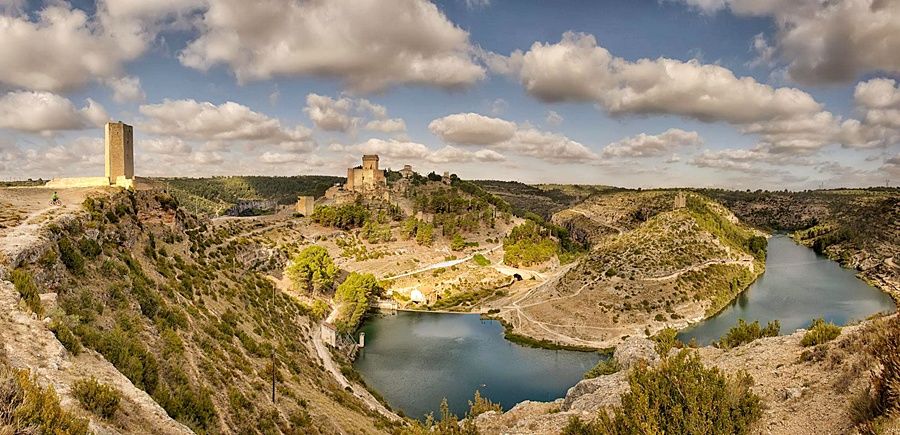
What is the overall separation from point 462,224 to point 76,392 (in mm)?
83075

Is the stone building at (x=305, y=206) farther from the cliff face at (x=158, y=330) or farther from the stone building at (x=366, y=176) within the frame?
the cliff face at (x=158, y=330)

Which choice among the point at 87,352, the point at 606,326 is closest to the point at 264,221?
the point at 606,326

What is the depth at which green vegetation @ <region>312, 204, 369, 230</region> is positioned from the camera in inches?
3334

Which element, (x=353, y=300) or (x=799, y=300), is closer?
(x=353, y=300)

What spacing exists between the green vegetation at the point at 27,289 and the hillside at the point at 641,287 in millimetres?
44243

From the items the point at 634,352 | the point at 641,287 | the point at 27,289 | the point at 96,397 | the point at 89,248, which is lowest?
the point at 641,287

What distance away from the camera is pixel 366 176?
108m

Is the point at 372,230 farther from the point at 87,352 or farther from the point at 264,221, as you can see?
the point at 87,352

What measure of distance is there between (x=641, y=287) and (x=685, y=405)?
50.0m

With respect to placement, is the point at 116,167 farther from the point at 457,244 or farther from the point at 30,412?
the point at 457,244

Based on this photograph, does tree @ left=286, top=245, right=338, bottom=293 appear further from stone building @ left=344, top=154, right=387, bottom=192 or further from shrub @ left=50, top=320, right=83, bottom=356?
stone building @ left=344, top=154, right=387, bottom=192

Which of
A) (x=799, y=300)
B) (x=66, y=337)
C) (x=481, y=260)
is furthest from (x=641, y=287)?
(x=66, y=337)

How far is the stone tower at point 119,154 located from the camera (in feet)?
74.6

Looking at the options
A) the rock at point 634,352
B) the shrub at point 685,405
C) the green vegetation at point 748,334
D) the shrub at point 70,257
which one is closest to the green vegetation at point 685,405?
the shrub at point 685,405
